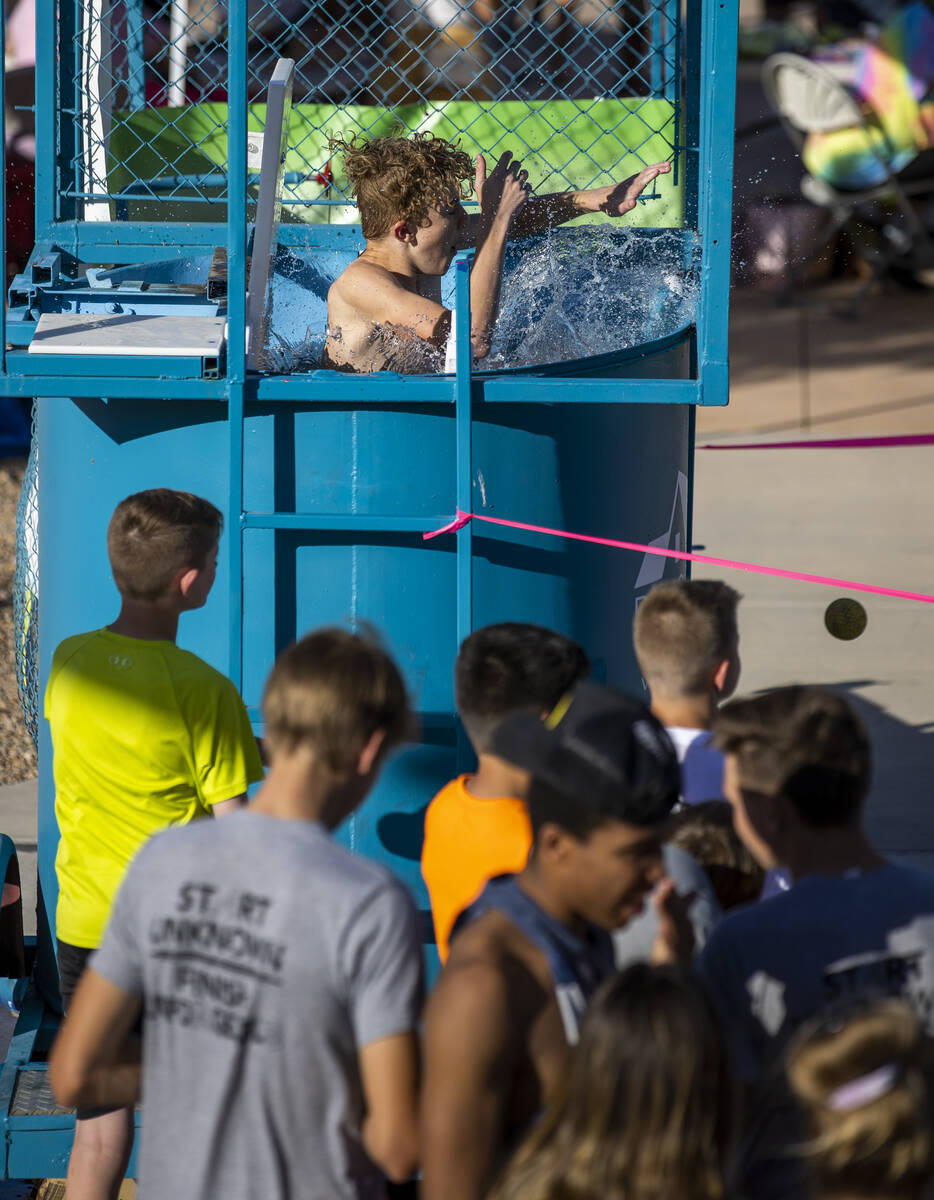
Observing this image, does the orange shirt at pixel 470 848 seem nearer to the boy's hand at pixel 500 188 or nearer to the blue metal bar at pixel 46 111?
the boy's hand at pixel 500 188

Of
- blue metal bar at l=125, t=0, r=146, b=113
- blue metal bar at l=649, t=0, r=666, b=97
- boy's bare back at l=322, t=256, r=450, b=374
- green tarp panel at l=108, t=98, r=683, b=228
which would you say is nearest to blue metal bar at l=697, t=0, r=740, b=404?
boy's bare back at l=322, t=256, r=450, b=374

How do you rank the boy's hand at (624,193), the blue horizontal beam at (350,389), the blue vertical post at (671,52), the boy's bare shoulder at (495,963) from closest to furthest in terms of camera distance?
1. the boy's bare shoulder at (495,963)
2. the blue horizontal beam at (350,389)
3. the boy's hand at (624,193)
4. the blue vertical post at (671,52)

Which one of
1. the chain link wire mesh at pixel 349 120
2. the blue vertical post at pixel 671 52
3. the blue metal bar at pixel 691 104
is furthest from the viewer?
the chain link wire mesh at pixel 349 120

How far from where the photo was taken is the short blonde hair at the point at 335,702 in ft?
5.76

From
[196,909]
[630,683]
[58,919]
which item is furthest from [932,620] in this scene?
[196,909]

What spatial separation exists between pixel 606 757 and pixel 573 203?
2423mm

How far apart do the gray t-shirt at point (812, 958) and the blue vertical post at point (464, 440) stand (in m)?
1.13

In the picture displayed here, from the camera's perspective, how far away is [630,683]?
Answer: 10.7 feet

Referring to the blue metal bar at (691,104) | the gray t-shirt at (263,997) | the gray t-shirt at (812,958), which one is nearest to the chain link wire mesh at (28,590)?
the blue metal bar at (691,104)

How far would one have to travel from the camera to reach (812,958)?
1803 mm

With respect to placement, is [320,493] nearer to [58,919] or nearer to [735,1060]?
[58,919]

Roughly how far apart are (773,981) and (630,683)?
4.94 ft

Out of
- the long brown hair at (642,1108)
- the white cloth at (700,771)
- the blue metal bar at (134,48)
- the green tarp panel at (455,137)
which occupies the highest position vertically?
the blue metal bar at (134,48)

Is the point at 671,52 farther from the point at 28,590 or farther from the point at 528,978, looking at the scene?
the point at 528,978
